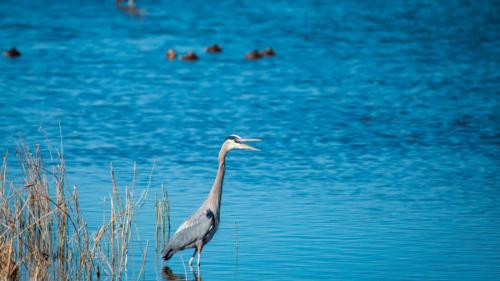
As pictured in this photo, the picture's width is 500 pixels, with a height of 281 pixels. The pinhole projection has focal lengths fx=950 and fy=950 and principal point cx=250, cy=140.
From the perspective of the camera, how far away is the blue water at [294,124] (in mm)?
9750

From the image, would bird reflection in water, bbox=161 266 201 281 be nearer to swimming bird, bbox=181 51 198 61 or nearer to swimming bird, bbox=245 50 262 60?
swimming bird, bbox=181 51 198 61

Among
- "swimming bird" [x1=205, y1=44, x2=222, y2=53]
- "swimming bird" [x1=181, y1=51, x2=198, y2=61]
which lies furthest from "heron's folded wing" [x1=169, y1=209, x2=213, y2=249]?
"swimming bird" [x1=205, y1=44, x2=222, y2=53]

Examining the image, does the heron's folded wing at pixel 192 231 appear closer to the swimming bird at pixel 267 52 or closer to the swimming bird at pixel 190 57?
the swimming bird at pixel 190 57

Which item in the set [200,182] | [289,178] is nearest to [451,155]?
[289,178]

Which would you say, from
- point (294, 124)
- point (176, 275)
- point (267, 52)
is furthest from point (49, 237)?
point (267, 52)

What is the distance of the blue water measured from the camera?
9.75 metres

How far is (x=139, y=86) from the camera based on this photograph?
21062 millimetres

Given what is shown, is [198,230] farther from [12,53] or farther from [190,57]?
[12,53]

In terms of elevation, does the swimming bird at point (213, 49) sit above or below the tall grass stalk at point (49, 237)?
above

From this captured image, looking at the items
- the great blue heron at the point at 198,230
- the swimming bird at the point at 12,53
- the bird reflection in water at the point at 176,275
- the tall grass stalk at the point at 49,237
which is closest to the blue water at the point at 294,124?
the bird reflection in water at the point at 176,275

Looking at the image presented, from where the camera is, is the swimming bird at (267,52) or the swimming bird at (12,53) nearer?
the swimming bird at (12,53)

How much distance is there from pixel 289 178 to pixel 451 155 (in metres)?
3.21

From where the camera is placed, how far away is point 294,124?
17.4m

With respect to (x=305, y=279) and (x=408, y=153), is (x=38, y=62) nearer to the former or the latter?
(x=408, y=153)
